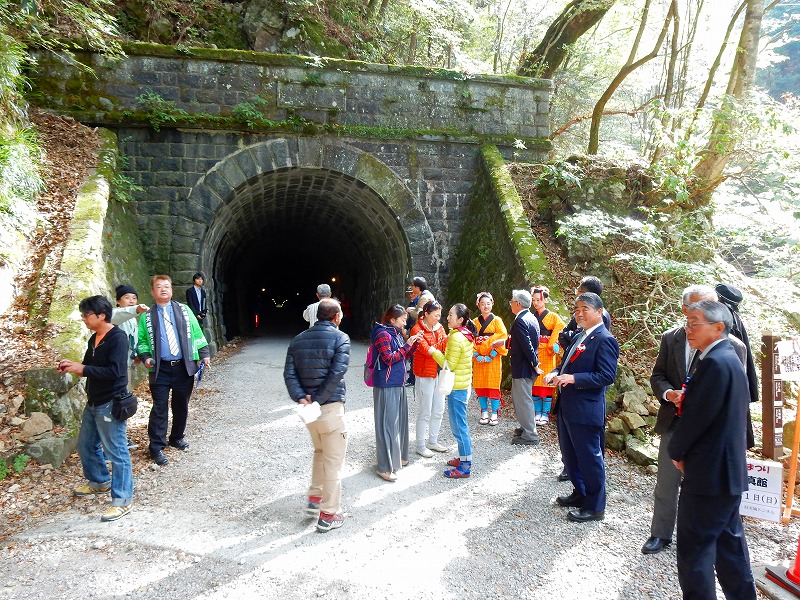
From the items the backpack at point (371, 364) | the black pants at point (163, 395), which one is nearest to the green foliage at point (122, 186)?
the black pants at point (163, 395)

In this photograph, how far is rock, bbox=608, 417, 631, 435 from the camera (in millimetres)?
5672

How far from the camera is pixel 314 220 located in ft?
51.8

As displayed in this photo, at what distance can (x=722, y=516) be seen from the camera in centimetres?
276

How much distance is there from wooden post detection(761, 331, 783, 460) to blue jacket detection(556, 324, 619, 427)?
67.4 inches

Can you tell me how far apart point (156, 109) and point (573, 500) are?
9.69 meters

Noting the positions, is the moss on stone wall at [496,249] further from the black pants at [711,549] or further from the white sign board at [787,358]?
the black pants at [711,549]

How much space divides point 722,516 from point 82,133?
35.4 feet

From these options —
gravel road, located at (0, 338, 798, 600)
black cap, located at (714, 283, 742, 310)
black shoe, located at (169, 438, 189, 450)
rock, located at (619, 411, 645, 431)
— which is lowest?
gravel road, located at (0, 338, 798, 600)

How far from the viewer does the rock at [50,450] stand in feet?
15.3

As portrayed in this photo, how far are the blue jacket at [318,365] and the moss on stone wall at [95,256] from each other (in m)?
2.99

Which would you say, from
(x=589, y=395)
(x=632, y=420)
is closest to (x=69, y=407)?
(x=589, y=395)

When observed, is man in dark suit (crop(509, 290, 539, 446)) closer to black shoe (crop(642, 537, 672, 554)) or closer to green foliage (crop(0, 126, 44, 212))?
black shoe (crop(642, 537, 672, 554))

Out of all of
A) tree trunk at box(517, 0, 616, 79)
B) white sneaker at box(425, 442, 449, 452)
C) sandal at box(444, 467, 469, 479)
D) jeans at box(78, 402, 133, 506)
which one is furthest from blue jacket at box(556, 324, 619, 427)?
tree trunk at box(517, 0, 616, 79)

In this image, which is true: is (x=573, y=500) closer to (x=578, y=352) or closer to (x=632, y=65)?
(x=578, y=352)
